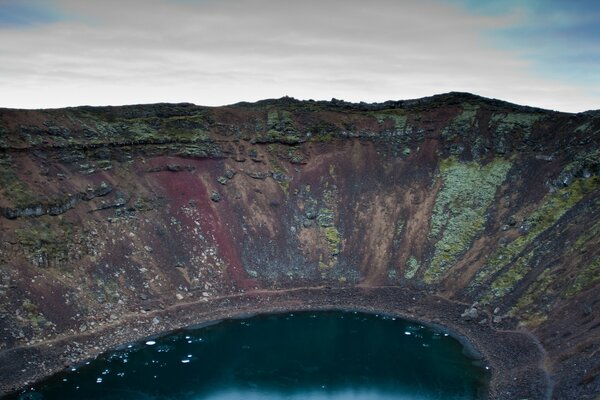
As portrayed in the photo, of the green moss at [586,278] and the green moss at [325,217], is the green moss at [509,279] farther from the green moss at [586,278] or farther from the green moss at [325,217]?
the green moss at [325,217]

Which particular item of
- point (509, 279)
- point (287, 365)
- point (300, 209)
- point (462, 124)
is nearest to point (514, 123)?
point (462, 124)

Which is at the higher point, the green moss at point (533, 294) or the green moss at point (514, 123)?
the green moss at point (514, 123)

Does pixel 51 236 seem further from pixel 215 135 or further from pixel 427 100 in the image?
pixel 427 100

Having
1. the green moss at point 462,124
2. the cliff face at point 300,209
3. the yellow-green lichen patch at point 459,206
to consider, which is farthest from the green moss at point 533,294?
the green moss at point 462,124

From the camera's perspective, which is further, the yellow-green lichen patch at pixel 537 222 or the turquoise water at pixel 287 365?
the yellow-green lichen patch at pixel 537 222

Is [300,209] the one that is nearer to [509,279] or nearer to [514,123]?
[509,279]

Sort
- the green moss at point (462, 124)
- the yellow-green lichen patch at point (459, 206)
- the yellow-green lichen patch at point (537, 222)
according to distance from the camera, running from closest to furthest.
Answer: the yellow-green lichen patch at point (537, 222) < the yellow-green lichen patch at point (459, 206) < the green moss at point (462, 124)

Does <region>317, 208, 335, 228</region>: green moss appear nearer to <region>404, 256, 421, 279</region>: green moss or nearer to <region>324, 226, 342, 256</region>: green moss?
<region>324, 226, 342, 256</region>: green moss

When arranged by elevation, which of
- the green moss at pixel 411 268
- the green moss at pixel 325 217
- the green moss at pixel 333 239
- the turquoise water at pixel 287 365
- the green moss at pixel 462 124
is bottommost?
the turquoise water at pixel 287 365
